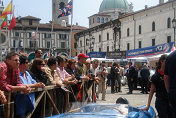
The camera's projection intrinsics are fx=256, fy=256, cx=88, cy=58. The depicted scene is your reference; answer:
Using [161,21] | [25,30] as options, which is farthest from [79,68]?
[25,30]

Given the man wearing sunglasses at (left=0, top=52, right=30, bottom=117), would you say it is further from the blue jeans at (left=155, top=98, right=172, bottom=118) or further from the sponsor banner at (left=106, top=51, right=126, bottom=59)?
the sponsor banner at (left=106, top=51, right=126, bottom=59)

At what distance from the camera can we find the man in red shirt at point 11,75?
4.73 meters

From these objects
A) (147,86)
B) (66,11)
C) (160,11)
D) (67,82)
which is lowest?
(147,86)

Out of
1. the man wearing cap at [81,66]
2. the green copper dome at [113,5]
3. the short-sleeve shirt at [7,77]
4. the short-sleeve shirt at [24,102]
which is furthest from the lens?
the green copper dome at [113,5]

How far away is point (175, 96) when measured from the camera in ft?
11.4

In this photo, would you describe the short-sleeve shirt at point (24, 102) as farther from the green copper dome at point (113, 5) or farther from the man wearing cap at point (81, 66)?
the green copper dome at point (113, 5)

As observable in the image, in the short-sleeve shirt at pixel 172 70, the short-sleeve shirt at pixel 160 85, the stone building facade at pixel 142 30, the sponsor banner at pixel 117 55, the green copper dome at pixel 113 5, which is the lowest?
the short-sleeve shirt at pixel 160 85

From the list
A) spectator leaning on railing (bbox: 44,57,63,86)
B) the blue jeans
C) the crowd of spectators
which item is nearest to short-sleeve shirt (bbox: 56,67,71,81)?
the crowd of spectators

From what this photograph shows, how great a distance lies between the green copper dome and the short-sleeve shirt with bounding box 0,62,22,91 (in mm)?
81895

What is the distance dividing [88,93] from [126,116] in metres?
4.66

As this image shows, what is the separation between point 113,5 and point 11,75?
270 ft

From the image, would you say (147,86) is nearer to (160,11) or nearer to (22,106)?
(22,106)

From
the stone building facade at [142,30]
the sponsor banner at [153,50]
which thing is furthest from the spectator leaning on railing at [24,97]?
the stone building facade at [142,30]

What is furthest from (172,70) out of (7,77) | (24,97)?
(7,77)
